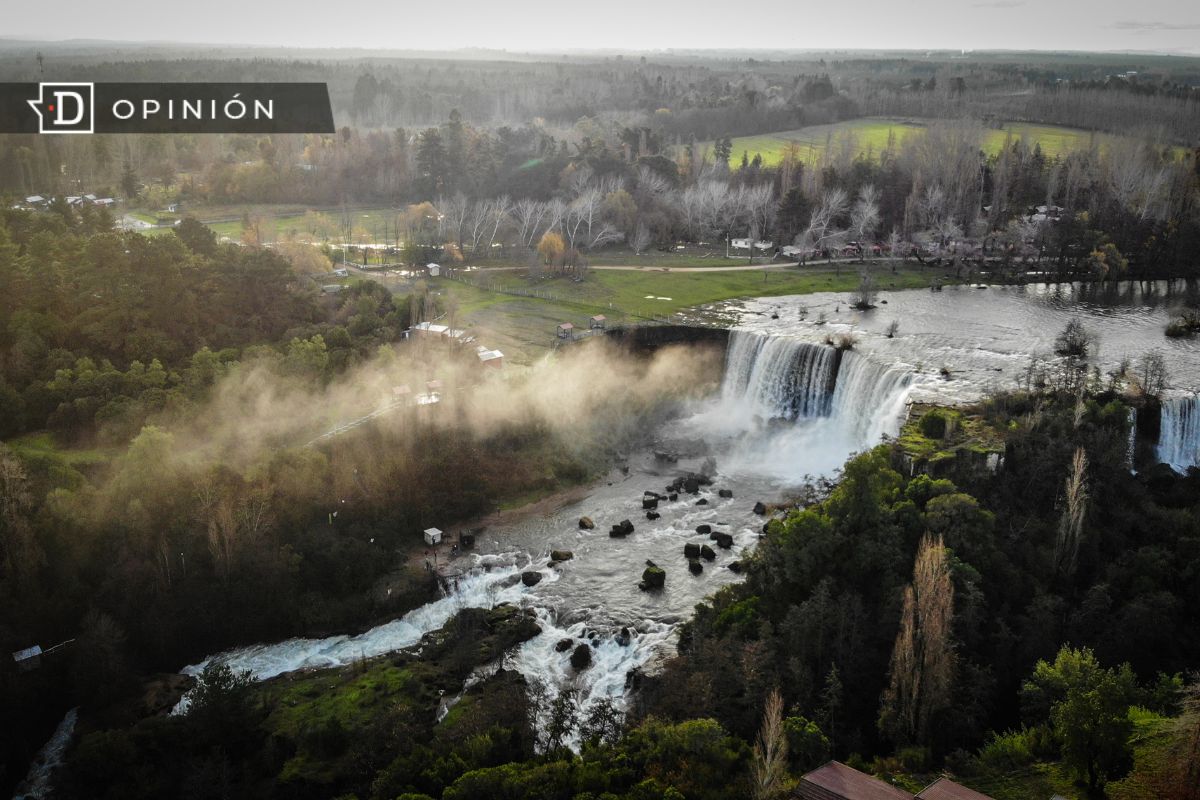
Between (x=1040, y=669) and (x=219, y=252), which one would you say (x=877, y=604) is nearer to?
(x=1040, y=669)

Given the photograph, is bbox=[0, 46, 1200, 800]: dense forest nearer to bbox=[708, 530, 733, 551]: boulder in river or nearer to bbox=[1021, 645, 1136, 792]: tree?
bbox=[1021, 645, 1136, 792]: tree

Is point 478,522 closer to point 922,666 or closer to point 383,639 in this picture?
point 383,639

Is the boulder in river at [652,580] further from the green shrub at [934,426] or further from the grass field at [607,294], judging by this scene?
the grass field at [607,294]

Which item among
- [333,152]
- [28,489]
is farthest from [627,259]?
[28,489]

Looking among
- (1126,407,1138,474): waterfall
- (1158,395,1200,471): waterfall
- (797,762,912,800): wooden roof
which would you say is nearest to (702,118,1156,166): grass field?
(1158,395,1200,471): waterfall

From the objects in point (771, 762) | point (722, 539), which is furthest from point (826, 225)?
point (771, 762)

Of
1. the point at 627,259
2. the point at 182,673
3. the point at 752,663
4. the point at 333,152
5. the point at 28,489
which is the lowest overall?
the point at 182,673
